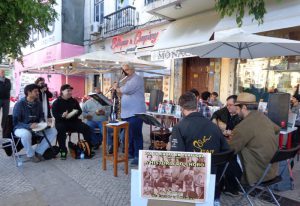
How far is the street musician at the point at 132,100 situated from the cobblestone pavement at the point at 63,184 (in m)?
0.68

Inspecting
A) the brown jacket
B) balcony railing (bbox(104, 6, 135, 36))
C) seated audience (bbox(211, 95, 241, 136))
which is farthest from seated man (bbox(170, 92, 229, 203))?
balcony railing (bbox(104, 6, 135, 36))

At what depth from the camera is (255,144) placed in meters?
3.11

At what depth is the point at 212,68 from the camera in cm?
989

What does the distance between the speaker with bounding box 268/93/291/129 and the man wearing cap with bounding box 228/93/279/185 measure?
170 centimetres

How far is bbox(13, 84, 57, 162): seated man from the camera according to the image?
5.19m

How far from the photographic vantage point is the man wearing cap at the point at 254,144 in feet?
10.2

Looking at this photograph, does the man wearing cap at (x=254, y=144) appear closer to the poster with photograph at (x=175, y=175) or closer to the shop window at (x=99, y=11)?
the poster with photograph at (x=175, y=175)

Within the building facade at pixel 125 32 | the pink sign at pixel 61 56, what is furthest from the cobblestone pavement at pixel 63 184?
the pink sign at pixel 61 56

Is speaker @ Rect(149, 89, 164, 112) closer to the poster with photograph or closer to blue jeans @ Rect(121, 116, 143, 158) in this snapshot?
blue jeans @ Rect(121, 116, 143, 158)

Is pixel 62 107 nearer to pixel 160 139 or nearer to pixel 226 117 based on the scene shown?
pixel 160 139

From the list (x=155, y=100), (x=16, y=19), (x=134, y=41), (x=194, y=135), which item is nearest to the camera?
(x=194, y=135)

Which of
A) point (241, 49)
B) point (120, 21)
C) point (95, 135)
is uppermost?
point (120, 21)

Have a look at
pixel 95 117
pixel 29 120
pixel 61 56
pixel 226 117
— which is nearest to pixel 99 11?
pixel 61 56

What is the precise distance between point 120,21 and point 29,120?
363 inches
